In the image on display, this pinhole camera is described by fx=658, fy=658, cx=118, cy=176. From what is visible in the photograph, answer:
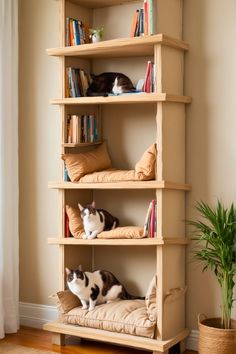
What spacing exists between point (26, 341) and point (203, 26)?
2268 millimetres

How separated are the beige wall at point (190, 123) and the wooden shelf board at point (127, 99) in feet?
0.68

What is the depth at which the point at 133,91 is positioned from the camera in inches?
157

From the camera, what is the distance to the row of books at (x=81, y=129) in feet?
13.4

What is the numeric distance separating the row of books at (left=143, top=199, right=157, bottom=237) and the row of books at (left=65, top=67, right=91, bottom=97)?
852 millimetres

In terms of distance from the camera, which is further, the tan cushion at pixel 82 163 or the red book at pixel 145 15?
the tan cushion at pixel 82 163

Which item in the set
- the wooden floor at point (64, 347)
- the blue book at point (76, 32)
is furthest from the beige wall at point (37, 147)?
the blue book at point (76, 32)

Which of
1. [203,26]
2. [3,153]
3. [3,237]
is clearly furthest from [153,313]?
[203,26]

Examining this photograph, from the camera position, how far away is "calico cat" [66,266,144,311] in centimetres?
402

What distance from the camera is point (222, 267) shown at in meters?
3.71

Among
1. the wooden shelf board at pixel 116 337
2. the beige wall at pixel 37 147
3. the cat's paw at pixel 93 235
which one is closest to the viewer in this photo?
the wooden shelf board at pixel 116 337

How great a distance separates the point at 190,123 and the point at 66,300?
4.41 feet

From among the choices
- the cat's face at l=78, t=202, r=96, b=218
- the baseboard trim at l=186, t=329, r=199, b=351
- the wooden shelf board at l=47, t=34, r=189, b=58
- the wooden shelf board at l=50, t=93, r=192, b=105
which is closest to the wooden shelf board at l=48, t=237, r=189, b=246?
the cat's face at l=78, t=202, r=96, b=218

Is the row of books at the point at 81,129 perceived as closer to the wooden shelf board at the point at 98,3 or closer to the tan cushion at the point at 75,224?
the tan cushion at the point at 75,224

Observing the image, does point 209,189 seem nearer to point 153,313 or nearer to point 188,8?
→ point 153,313
